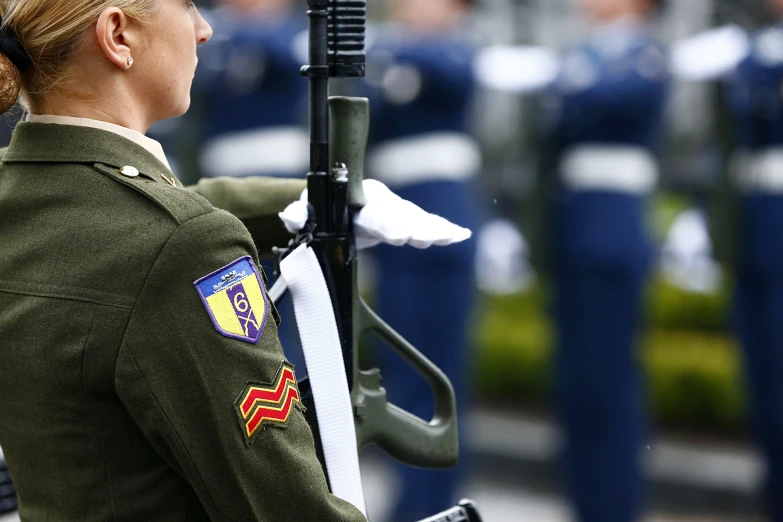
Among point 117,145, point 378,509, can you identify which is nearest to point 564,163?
point 378,509

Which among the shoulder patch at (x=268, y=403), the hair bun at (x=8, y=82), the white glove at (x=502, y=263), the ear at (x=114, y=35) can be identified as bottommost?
the white glove at (x=502, y=263)

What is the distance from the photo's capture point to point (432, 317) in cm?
378

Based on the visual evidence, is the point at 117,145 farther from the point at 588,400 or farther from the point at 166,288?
the point at 588,400

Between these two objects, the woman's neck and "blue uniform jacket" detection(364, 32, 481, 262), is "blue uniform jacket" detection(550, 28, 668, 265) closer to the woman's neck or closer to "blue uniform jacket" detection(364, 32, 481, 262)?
"blue uniform jacket" detection(364, 32, 481, 262)

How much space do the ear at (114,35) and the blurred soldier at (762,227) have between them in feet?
8.74

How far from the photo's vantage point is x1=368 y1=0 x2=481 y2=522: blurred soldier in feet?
12.3

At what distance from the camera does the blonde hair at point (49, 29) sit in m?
1.32

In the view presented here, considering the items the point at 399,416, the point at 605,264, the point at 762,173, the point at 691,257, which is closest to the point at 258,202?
→ the point at 399,416

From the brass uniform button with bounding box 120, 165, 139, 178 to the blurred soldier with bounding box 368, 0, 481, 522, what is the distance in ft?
7.88

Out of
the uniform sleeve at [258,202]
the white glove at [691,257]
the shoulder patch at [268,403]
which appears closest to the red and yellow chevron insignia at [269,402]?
the shoulder patch at [268,403]

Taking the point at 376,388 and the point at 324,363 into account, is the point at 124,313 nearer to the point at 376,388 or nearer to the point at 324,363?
the point at 324,363

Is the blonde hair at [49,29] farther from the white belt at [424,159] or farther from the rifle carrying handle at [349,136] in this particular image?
the white belt at [424,159]

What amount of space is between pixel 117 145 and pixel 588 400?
2472 millimetres

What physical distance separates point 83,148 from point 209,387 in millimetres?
321
